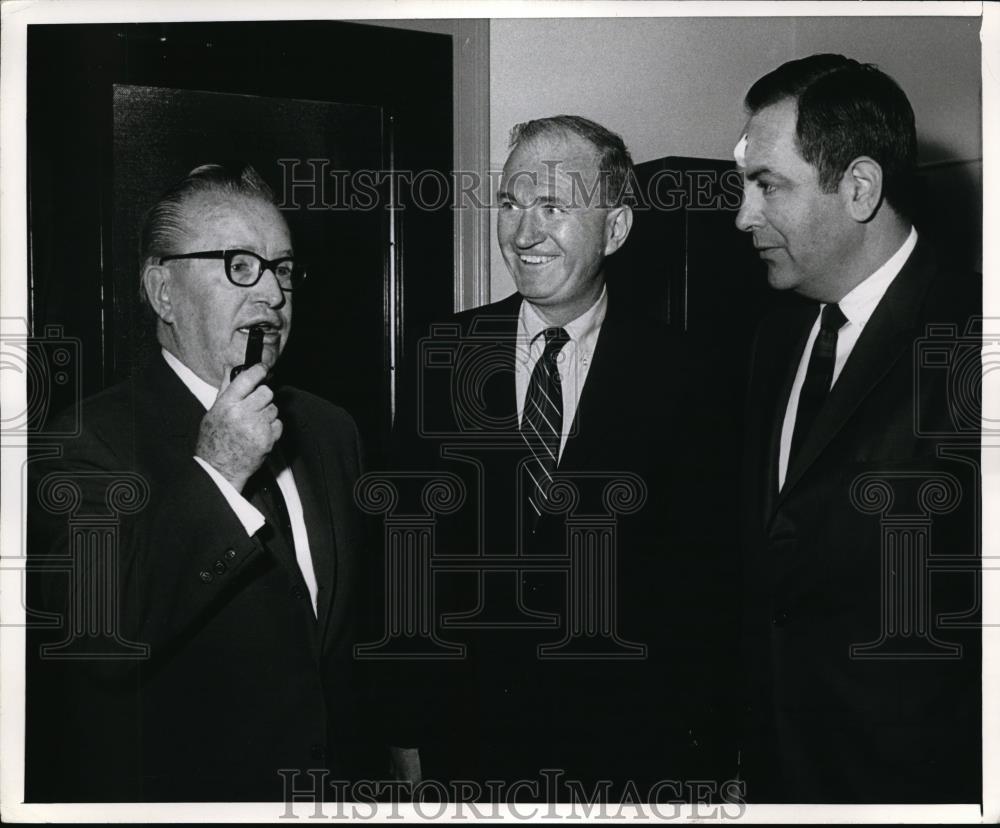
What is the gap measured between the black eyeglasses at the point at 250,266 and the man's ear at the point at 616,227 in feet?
1.69

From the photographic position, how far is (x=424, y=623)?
1746 mm

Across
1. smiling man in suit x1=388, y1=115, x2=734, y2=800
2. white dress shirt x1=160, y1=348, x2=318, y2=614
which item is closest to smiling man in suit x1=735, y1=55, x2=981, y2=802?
smiling man in suit x1=388, y1=115, x2=734, y2=800

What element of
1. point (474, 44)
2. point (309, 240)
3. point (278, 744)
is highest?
point (474, 44)

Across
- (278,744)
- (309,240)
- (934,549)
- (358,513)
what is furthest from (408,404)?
(934,549)

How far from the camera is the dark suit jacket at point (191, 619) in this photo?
5.56ft

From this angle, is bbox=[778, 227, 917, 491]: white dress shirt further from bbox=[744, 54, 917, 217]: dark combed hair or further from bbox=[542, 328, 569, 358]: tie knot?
bbox=[542, 328, 569, 358]: tie knot

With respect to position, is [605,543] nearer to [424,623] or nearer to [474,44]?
[424,623]

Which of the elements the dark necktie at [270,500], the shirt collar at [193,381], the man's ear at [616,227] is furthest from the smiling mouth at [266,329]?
the man's ear at [616,227]

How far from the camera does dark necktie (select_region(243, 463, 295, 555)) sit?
5.57 feet

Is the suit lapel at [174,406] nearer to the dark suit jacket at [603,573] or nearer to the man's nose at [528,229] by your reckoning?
the dark suit jacket at [603,573]

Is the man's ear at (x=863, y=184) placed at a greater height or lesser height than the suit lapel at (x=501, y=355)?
greater

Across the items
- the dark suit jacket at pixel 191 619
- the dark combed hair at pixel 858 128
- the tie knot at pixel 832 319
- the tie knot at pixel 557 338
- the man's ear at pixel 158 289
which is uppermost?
the dark combed hair at pixel 858 128

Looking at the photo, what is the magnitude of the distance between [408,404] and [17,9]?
95 cm

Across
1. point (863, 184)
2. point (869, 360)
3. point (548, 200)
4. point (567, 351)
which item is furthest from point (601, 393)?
point (863, 184)
